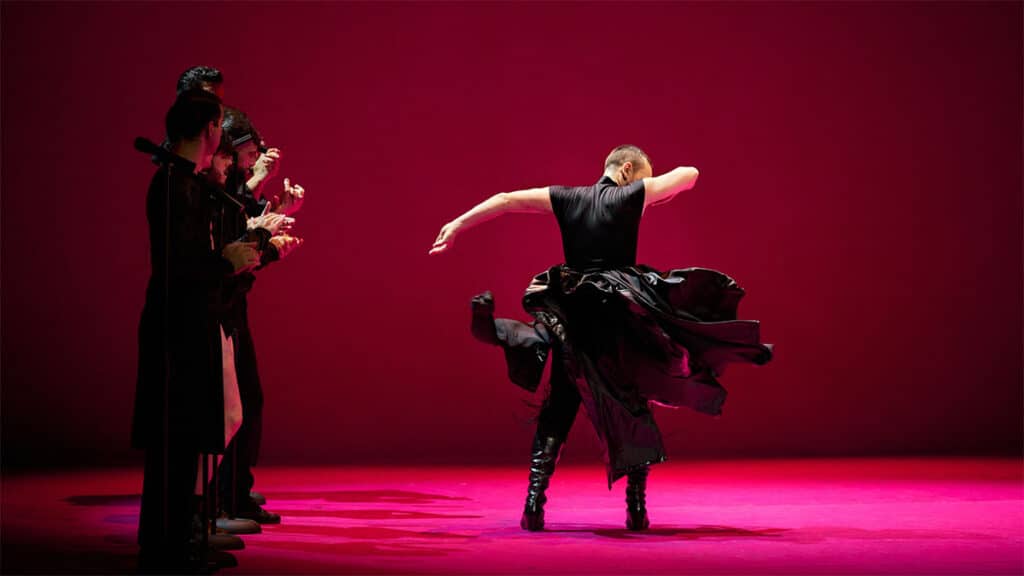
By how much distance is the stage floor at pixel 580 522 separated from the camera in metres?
3.13

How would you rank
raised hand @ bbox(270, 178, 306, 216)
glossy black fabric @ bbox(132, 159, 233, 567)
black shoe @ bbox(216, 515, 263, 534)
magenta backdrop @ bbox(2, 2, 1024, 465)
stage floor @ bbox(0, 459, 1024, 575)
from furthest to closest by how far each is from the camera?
magenta backdrop @ bbox(2, 2, 1024, 465)
raised hand @ bbox(270, 178, 306, 216)
black shoe @ bbox(216, 515, 263, 534)
stage floor @ bbox(0, 459, 1024, 575)
glossy black fabric @ bbox(132, 159, 233, 567)

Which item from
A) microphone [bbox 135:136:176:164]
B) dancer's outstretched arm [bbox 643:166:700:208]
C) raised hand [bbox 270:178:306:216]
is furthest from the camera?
raised hand [bbox 270:178:306:216]

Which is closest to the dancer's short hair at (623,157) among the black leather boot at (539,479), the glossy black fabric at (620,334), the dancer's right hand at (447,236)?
the glossy black fabric at (620,334)

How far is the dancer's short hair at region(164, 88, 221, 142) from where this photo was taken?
9.79ft

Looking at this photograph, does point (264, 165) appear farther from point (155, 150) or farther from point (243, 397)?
point (155, 150)

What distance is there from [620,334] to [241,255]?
4.70ft

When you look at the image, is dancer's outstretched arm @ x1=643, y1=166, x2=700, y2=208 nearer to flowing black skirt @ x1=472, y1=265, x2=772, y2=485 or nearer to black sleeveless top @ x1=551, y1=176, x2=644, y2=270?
black sleeveless top @ x1=551, y1=176, x2=644, y2=270

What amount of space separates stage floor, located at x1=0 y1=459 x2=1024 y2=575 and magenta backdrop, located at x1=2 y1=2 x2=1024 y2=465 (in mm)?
679

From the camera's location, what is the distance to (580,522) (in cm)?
410

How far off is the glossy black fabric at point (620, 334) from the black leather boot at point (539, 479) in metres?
0.06

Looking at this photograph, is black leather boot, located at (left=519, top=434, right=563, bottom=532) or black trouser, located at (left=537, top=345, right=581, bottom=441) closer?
black leather boot, located at (left=519, top=434, right=563, bottom=532)

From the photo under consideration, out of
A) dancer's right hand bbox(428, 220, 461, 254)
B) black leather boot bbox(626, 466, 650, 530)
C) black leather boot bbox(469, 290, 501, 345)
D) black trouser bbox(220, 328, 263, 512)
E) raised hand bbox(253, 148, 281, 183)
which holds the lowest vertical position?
black leather boot bbox(626, 466, 650, 530)

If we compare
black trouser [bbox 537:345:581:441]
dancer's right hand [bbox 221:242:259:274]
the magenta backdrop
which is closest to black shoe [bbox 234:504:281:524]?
black trouser [bbox 537:345:581:441]

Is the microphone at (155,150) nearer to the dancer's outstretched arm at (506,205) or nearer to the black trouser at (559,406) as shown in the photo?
the dancer's outstretched arm at (506,205)
